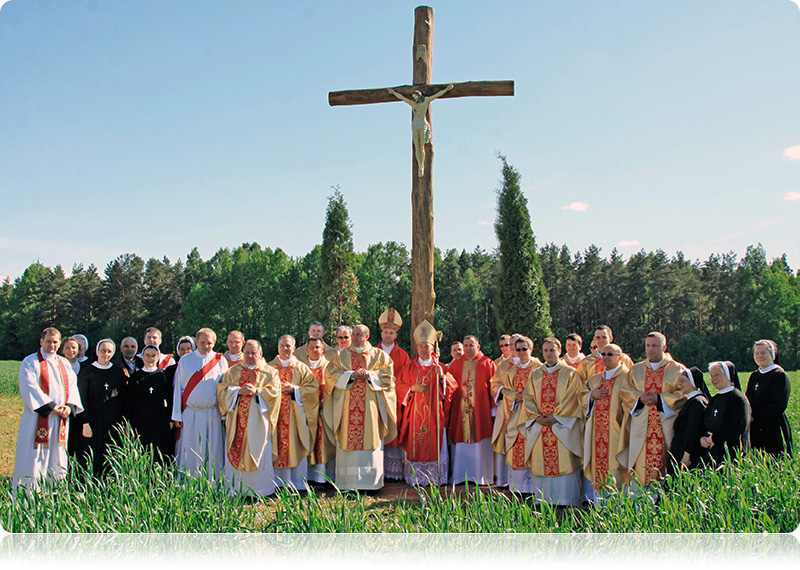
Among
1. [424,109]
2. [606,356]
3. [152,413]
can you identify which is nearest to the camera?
[606,356]

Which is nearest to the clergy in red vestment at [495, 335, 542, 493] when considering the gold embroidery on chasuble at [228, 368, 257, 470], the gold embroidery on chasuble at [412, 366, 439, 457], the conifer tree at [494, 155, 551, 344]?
the gold embroidery on chasuble at [412, 366, 439, 457]

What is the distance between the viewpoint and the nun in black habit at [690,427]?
5.32m

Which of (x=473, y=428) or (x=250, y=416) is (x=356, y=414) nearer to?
(x=250, y=416)

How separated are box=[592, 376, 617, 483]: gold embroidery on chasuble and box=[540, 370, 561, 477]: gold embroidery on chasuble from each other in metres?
0.41

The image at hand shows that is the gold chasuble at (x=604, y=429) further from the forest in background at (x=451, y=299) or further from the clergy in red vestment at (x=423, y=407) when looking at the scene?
the forest in background at (x=451, y=299)

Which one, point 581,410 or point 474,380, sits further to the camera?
point 474,380

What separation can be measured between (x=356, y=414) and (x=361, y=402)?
0.50ft

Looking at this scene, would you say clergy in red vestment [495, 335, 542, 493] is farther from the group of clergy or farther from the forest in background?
the forest in background

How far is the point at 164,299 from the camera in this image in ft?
159

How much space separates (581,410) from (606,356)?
2.25 feet

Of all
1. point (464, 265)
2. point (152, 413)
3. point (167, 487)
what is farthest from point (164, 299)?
point (167, 487)

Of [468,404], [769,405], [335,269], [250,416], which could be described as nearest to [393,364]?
[468,404]

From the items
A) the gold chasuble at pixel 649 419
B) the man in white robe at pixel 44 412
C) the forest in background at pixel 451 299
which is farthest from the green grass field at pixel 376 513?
the forest in background at pixel 451 299

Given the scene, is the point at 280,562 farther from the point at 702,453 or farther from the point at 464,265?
the point at 464,265
